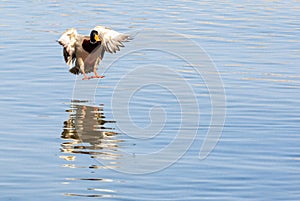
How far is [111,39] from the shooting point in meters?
14.8

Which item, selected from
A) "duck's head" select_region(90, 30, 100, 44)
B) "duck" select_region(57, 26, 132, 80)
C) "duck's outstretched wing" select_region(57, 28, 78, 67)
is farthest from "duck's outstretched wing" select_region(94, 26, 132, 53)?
"duck's outstretched wing" select_region(57, 28, 78, 67)

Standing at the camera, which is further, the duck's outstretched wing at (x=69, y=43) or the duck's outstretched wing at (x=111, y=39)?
the duck's outstretched wing at (x=69, y=43)

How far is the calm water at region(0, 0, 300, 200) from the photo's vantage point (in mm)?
9156

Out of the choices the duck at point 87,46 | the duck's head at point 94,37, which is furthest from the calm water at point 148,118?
the duck's head at point 94,37

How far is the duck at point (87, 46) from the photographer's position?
48.6 ft

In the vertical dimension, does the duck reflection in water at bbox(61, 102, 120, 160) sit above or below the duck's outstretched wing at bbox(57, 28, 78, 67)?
below

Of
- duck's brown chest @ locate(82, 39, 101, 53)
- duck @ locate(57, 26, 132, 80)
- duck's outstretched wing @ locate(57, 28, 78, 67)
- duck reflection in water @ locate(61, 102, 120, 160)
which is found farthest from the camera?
duck's outstretched wing @ locate(57, 28, 78, 67)

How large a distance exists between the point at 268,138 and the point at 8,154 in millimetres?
3439

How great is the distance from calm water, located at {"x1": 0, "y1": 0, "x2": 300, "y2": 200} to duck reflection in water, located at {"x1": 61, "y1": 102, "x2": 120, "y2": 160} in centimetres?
2

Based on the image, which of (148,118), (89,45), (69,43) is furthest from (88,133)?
(69,43)

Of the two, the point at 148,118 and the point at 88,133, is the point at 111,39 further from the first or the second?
the point at 88,133

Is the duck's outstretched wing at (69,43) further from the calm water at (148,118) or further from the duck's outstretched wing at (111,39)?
the duck's outstretched wing at (111,39)

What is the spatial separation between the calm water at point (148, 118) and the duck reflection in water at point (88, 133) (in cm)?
2

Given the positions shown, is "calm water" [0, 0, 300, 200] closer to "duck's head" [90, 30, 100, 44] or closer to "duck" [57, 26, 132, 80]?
"duck" [57, 26, 132, 80]
